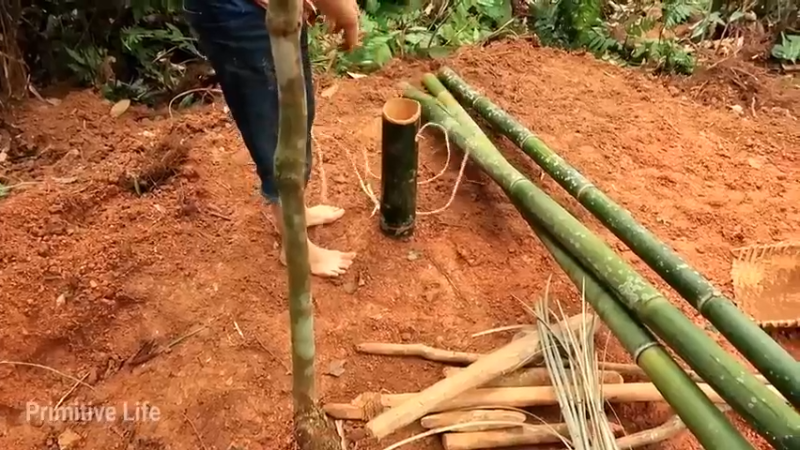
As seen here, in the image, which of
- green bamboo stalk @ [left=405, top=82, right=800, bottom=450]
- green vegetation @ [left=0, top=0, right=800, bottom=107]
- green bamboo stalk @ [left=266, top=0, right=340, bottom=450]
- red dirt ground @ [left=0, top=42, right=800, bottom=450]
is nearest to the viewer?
green bamboo stalk @ [left=266, top=0, right=340, bottom=450]

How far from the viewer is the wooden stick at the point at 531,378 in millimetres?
1657

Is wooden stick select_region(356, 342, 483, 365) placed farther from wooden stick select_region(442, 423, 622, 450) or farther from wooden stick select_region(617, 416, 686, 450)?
wooden stick select_region(617, 416, 686, 450)

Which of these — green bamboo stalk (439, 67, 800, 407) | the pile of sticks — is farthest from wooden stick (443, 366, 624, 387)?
green bamboo stalk (439, 67, 800, 407)

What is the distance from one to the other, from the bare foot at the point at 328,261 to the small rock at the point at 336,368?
27 cm

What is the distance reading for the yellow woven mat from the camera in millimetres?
1918

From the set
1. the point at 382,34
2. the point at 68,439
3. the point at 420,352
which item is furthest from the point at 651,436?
the point at 382,34

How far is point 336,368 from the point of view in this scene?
174 centimetres

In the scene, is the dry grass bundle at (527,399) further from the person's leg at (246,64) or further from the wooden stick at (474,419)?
the person's leg at (246,64)

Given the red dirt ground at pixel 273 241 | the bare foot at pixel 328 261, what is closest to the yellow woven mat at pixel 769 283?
the red dirt ground at pixel 273 241

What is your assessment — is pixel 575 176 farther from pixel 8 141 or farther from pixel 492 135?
pixel 8 141

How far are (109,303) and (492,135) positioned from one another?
3.96 feet

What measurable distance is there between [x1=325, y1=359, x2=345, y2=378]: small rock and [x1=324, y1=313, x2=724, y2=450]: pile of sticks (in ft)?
0.32

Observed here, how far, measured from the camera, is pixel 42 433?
163cm

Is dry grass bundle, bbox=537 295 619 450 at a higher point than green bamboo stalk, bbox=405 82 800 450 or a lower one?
lower
